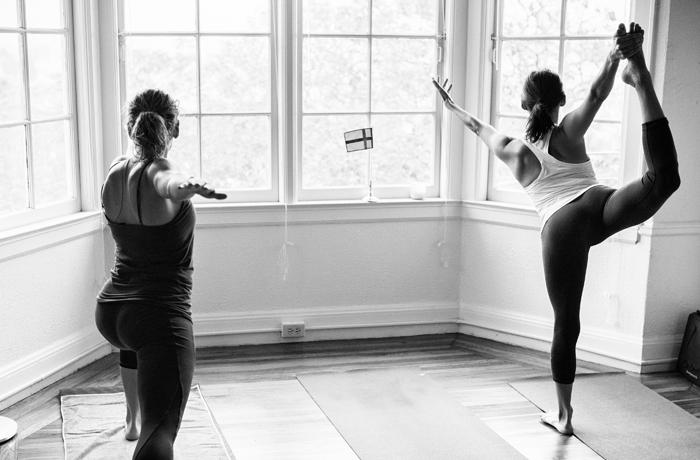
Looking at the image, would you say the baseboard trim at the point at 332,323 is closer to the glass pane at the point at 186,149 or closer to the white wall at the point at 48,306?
the white wall at the point at 48,306

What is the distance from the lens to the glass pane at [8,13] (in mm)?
3788

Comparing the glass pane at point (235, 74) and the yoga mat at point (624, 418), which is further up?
the glass pane at point (235, 74)

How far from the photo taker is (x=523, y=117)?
4.67 m

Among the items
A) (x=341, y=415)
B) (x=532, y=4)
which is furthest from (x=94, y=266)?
(x=532, y=4)

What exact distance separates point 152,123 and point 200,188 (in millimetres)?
574

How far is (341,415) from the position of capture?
3.80 meters

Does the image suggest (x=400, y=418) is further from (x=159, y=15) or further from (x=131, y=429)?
(x=159, y=15)

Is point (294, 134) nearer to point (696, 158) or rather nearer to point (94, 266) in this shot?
point (94, 266)

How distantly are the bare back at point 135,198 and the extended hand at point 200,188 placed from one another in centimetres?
27

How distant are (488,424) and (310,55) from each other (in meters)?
2.19

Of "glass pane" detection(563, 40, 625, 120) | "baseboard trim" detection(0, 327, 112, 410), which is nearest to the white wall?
"baseboard trim" detection(0, 327, 112, 410)

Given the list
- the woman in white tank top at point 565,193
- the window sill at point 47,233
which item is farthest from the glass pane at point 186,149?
the woman in white tank top at point 565,193

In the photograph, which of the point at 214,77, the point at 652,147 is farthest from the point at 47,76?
the point at 652,147

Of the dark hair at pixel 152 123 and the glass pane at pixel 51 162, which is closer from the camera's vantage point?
the dark hair at pixel 152 123
